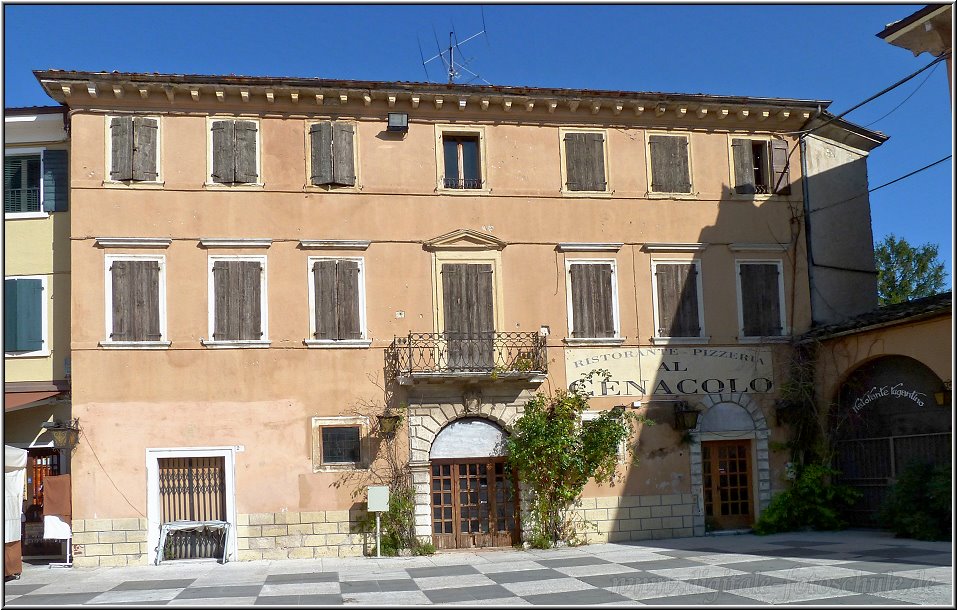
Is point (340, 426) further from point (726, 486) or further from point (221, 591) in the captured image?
point (726, 486)

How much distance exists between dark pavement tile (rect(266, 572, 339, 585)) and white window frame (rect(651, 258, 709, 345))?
8.03 metres

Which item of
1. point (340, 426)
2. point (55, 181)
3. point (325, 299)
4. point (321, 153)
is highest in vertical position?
point (321, 153)

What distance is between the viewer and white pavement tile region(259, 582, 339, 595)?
43.0 ft

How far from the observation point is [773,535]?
1848 centimetres

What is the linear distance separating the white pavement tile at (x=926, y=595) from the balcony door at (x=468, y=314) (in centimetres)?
844

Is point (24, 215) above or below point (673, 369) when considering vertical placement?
above

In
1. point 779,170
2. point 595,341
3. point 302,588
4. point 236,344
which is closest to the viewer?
point 302,588

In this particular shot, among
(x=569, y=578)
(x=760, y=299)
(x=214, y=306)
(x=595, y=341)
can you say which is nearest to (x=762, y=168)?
(x=760, y=299)

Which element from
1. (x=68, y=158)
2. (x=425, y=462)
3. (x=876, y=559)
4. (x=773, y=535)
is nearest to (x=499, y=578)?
(x=425, y=462)

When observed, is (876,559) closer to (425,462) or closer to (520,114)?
(425,462)

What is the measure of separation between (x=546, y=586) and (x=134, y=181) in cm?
1056

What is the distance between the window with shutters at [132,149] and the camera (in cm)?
1742

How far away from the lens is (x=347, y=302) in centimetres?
1788

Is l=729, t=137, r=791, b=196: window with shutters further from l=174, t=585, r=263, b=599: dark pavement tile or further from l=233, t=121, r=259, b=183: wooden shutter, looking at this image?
l=174, t=585, r=263, b=599: dark pavement tile
